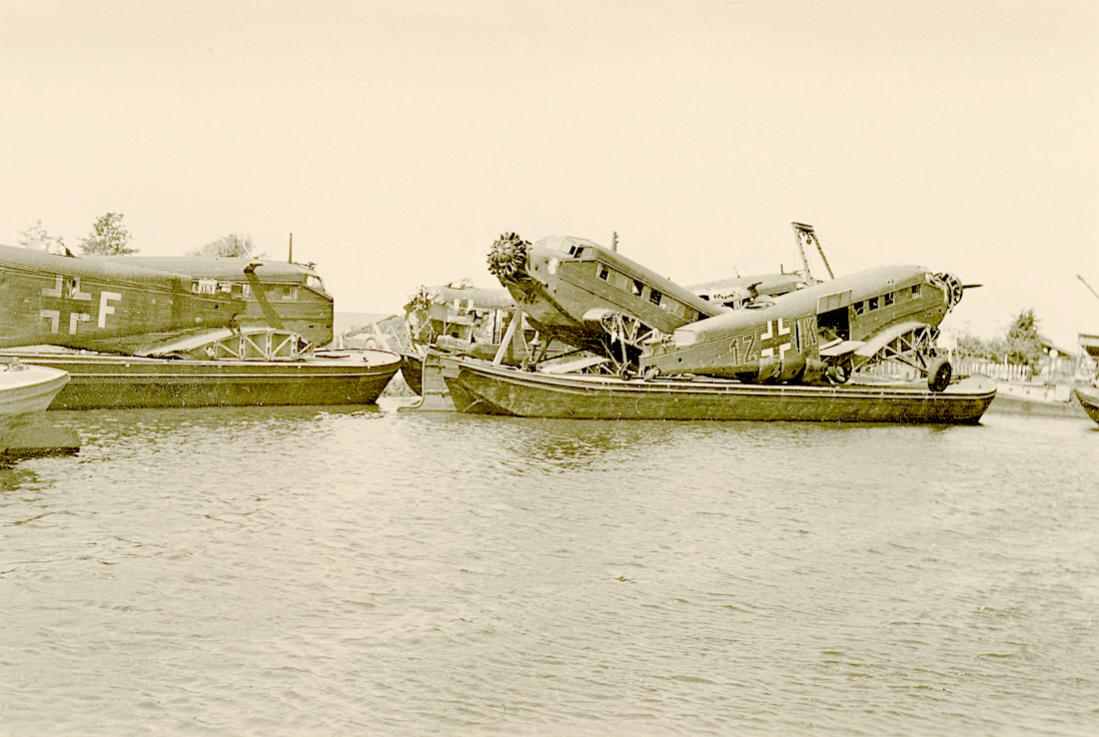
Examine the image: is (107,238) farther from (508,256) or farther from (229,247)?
(508,256)

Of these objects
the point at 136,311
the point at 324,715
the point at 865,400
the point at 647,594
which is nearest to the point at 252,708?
the point at 324,715

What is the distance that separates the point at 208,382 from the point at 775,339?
19.6m

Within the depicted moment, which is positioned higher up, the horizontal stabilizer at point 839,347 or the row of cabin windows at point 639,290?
the row of cabin windows at point 639,290

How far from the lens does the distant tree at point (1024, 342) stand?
226ft

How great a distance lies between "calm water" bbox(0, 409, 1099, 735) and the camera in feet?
24.6

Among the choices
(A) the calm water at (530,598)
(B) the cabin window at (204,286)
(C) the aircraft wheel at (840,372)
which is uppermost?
(B) the cabin window at (204,286)

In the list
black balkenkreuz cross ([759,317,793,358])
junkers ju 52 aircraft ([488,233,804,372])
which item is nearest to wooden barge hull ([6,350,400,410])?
junkers ju 52 aircraft ([488,233,804,372])

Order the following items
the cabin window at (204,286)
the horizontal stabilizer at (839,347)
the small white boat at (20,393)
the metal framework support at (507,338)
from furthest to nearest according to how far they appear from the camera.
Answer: the horizontal stabilizer at (839,347) < the metal framework support at (507,338) < the cabin window at (204,286) < the small white boat at (20,393)

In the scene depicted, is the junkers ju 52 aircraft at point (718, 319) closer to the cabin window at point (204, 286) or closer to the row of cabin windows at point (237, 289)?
the row of cabin windows at point (237, 289)

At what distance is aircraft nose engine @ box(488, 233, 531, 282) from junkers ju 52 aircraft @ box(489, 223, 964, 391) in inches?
1.3

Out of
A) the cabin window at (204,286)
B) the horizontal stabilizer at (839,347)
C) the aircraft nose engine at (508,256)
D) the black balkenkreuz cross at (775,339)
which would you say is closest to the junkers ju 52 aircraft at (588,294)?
the aircraft nose engine at (508,256)

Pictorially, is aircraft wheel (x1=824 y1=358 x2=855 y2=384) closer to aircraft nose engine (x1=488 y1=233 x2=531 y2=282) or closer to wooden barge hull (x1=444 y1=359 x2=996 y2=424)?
wooden barge hull (x1=444 y1=359 x2=996 y2=424)

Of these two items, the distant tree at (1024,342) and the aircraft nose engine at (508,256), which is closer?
the aircraft nose engine at (508,256)

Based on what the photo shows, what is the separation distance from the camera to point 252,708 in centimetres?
724
